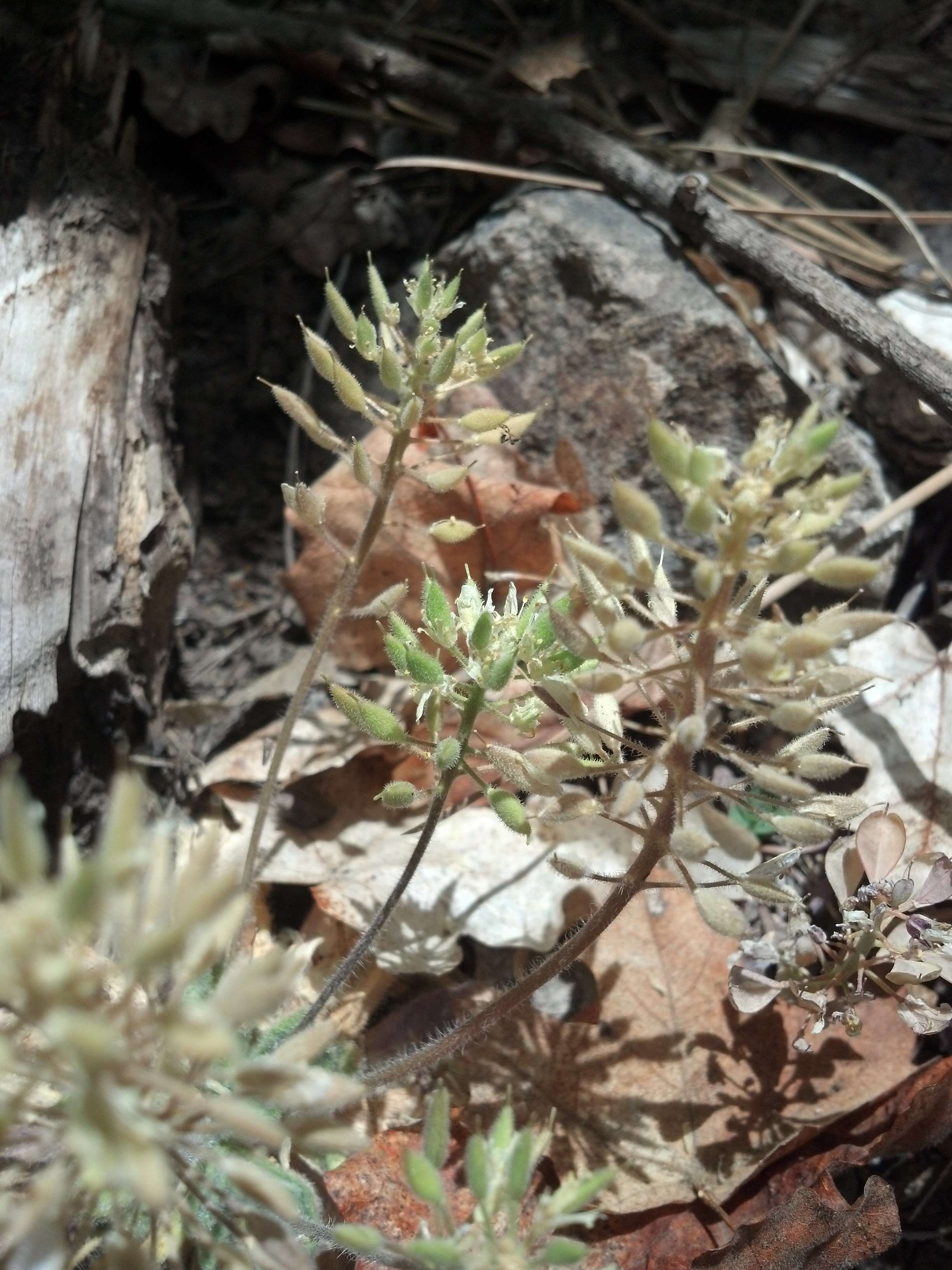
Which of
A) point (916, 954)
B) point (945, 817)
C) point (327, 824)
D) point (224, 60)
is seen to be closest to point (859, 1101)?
point (916, 954)

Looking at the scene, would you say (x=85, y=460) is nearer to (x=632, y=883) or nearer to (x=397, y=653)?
(x=397, y=653)

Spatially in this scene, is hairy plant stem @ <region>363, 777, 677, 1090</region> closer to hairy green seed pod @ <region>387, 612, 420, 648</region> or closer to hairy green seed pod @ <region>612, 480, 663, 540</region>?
hairy green seed pod @ <region>612, 480, 663, 540</region>

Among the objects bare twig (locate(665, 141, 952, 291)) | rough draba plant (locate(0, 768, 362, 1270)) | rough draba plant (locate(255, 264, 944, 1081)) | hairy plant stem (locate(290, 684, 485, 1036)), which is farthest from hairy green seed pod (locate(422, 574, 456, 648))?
bare twig (locate(665, 141, 952, 291))

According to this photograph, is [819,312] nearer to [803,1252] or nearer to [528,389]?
[528,389]

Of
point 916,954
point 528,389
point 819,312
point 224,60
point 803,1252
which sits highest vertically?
point 224,60

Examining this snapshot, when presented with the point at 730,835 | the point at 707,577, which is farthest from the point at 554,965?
the point at 707,577

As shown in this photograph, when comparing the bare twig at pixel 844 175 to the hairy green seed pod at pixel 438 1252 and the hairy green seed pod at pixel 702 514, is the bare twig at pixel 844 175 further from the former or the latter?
the hairy green seed pod at pixel 438 1252
